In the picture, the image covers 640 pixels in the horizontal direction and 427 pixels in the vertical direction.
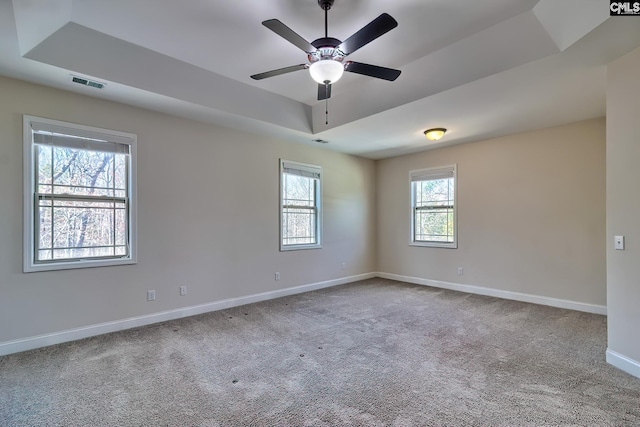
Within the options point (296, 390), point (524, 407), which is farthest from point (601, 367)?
point (296, 390)

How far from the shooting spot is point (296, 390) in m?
2.26

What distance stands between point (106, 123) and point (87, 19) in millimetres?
1134

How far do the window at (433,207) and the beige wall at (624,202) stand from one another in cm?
280

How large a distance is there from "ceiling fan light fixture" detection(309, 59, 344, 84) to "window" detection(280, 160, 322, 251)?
9.25 ft

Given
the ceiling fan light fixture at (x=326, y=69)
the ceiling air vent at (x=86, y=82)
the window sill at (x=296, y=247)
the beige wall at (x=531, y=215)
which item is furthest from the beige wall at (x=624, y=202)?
the ceiling air vent at (x=86, y=82)

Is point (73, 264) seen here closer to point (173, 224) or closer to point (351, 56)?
point (173, 224)

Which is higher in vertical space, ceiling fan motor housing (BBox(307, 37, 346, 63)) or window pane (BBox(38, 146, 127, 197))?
ceiling fan motor housing (BBox(307, 37, 346, 63))

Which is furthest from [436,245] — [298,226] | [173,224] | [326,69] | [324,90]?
[173,224]

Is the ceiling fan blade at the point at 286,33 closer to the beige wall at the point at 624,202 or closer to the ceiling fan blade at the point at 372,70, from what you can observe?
the ceiling fan blade at the point at 372,70

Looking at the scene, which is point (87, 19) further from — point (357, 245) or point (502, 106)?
point (357, 245)

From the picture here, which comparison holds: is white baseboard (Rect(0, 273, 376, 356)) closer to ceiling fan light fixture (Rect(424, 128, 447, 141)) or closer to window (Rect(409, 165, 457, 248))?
window (Rect(409, 165, 457, 248))

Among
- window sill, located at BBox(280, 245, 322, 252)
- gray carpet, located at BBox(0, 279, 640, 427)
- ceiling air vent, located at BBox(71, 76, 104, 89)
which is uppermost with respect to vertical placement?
ceiling air vent, located at BBox(71, 76, 104, 89)

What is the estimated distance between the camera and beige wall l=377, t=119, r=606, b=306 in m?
4.08

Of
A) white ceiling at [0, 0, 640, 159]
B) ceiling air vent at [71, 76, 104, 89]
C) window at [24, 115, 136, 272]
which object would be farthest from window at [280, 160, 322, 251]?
ceiling air vent at [71, 76, 104, 89]
